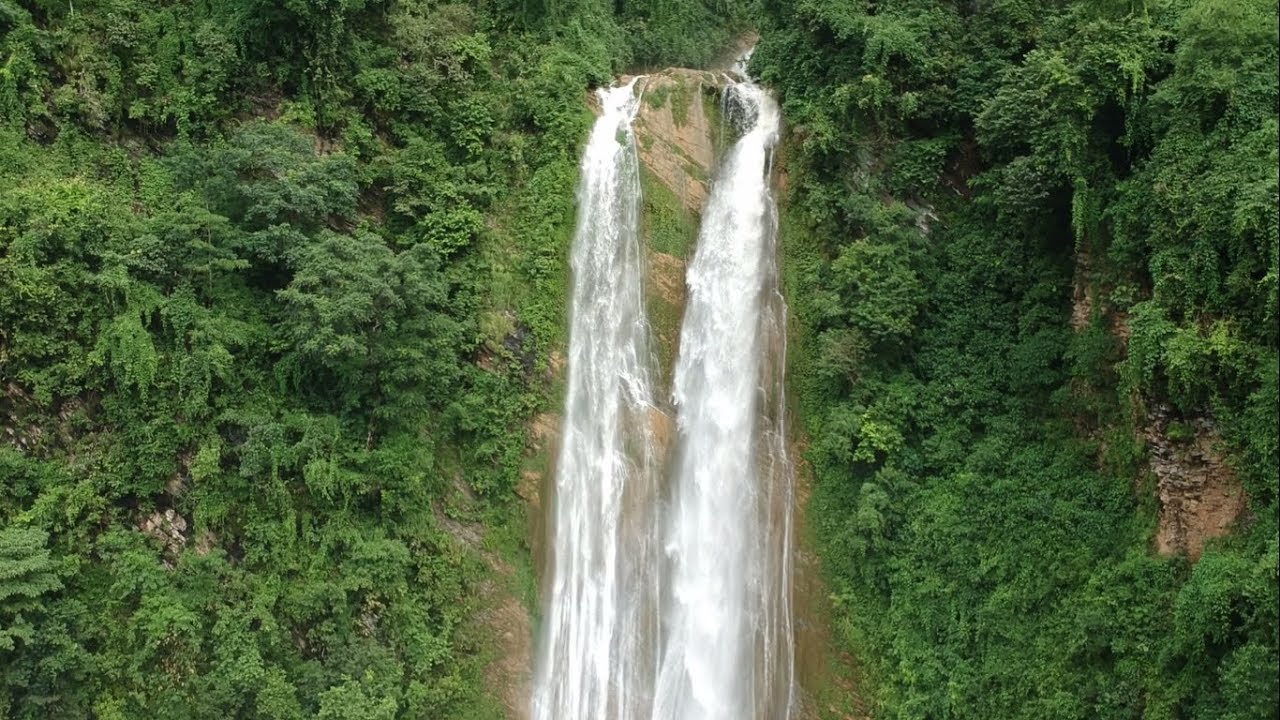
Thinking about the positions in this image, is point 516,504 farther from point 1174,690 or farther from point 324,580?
point 1174,690

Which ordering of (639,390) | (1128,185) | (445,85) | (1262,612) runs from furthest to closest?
(445,85) → (639,390) → (1128,185) → (1262,612)

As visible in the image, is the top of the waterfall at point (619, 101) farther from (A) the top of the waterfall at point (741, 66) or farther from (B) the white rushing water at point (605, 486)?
(A) the top of the waterfall at point (741, 66)

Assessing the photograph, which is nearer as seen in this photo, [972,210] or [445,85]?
[972,210]

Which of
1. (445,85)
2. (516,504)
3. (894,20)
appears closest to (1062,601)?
(516,504)

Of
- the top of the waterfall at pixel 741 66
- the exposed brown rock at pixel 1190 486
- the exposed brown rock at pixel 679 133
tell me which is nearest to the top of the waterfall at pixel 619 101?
the exposed brown rock at pixel 679 133

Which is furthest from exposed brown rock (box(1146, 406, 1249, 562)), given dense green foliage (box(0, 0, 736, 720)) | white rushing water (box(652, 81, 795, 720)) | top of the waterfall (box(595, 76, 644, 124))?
top of the waterfall (box(595, 76, 644, 124))

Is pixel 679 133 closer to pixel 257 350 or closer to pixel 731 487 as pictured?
pixel 731 487
